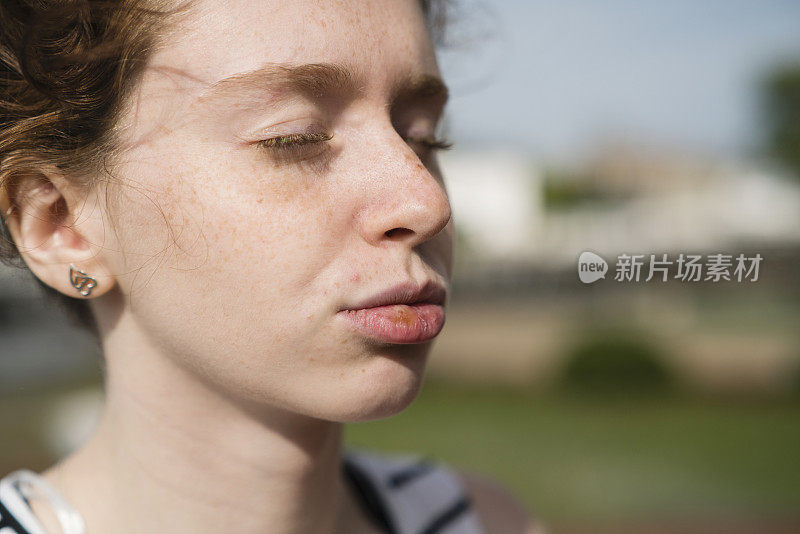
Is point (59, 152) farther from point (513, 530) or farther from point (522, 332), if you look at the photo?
point (522, 332)

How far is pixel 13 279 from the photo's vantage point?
202cm

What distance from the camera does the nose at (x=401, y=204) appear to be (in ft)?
4.94

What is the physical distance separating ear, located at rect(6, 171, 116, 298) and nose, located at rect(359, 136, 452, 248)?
60 cm

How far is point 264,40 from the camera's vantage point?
59.1 inches

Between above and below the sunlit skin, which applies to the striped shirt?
below

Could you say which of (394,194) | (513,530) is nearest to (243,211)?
(394,194)

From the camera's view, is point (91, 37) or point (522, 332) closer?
point (91, 37)

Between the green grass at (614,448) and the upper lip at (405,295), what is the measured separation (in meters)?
8.88

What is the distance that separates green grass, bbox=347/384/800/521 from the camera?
10.5 metres

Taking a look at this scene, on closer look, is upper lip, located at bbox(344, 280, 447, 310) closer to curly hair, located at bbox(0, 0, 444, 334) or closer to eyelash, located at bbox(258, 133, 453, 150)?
eyelash, located at bbox(258, 133, 453, 150)

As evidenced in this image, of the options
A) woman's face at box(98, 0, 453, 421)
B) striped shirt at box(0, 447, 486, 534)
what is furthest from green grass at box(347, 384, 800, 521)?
woman's face at box(98, 0, 453, 421)

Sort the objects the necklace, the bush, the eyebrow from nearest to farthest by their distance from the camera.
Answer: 1. the eyebrow
2. the necklace
3. the bush

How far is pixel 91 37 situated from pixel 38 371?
16590mm

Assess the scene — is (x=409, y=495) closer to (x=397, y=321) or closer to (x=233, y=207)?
(x=397, y=321)
